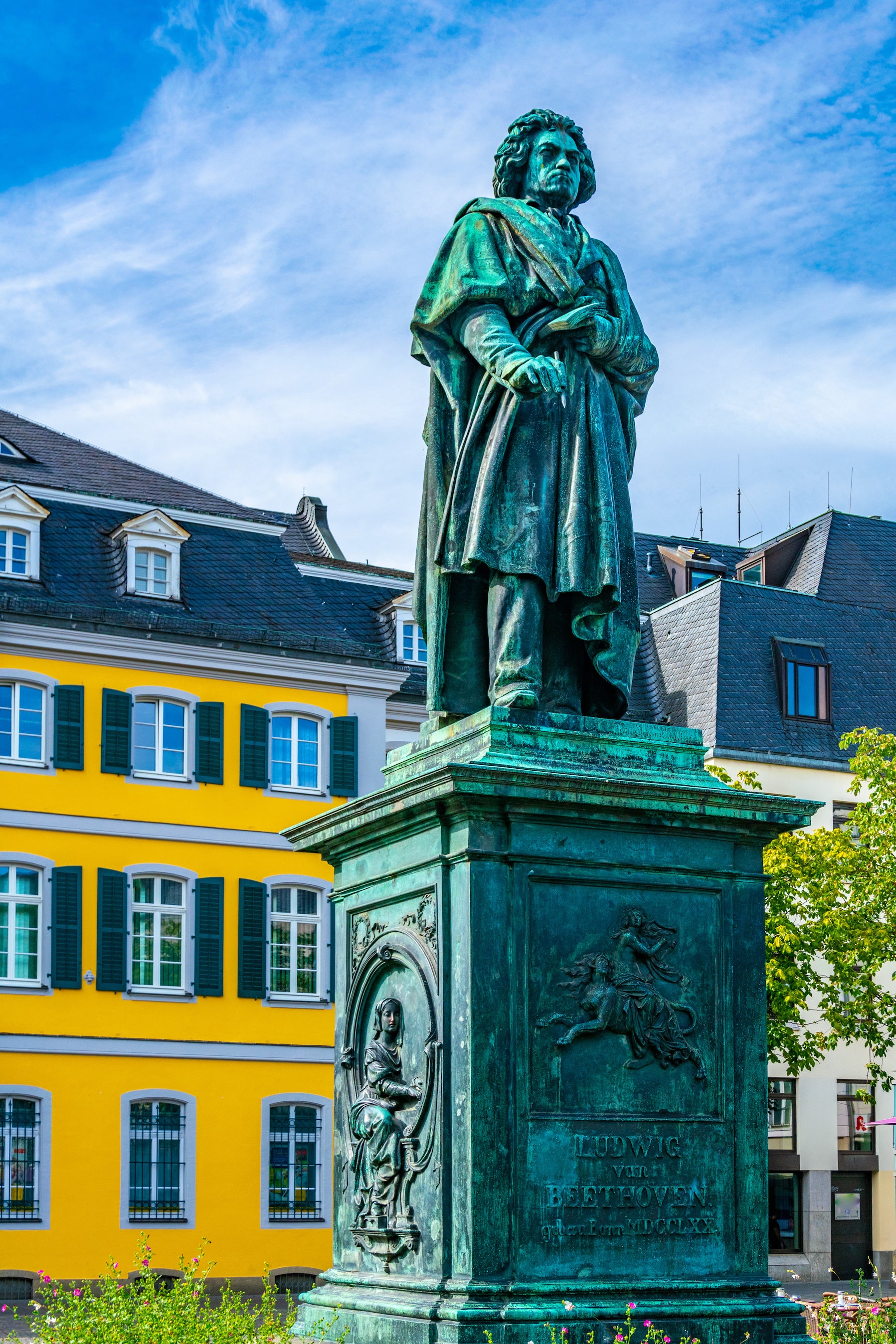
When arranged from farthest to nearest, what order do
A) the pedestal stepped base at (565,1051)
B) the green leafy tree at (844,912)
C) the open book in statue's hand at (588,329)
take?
the green leafy tree at (844,912) < the open book in statue's hand at (588,329) < the pedestal stepped base at (565,1051)

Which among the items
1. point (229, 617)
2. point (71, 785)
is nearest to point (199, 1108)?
point (71, 785)

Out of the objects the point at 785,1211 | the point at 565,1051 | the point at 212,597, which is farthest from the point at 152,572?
the point at 565,1051

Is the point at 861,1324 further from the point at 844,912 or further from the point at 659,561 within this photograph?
the point at 659,561

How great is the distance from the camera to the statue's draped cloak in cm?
700

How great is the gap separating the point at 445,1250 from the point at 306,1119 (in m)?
26.4

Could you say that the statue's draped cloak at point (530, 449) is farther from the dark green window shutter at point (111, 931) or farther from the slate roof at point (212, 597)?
the slate roof at point (212, 597)

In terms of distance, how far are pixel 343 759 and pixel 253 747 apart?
159 centimetres

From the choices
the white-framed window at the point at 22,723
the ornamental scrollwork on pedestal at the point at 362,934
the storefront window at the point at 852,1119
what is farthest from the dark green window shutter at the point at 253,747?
the ornamental scrollwork on pedestal at the point at 362,934

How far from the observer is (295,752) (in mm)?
33125

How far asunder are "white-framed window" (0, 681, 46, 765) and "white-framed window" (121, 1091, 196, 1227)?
5.28 metres

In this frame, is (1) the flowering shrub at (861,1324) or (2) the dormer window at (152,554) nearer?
(1) the flowering shrub at (861,1324)

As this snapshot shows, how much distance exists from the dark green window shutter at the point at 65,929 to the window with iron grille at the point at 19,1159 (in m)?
1.81

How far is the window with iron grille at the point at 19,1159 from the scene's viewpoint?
28750mm

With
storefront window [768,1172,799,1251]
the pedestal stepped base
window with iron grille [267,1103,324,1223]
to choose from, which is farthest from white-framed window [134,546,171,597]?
the pedestal stepped base
